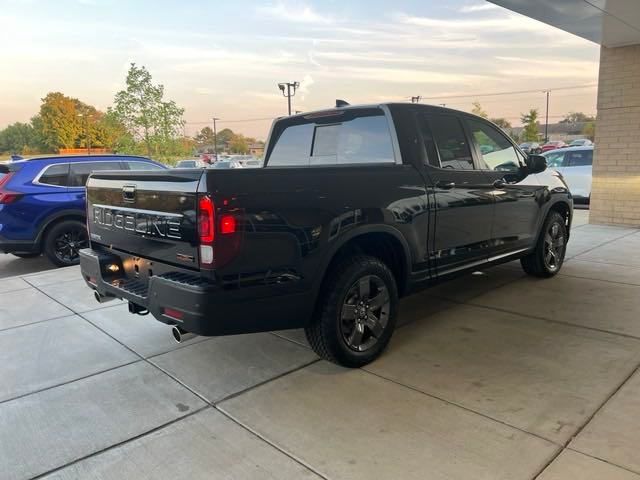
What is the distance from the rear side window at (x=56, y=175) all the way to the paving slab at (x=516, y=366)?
6139mm

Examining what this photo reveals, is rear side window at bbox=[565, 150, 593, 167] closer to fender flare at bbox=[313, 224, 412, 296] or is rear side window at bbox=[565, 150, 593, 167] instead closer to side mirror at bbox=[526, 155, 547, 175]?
side mirror at bbox=[526, 155, 547, 175]

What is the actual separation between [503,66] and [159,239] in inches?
1283

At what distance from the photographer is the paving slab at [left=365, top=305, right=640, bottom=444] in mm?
2869

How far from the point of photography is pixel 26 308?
5.16 meters

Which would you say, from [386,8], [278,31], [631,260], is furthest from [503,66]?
[631,260]

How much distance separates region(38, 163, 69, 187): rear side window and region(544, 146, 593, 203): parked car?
11.6 metres

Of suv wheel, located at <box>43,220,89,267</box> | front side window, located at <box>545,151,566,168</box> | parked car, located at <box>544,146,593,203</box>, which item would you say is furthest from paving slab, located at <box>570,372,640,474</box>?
front side window, located at <box>545,151,566,168</box>

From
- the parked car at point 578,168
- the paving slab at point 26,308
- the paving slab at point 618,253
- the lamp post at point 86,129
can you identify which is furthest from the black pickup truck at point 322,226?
the lamp post at point 86,129

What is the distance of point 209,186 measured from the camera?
2.58 meters

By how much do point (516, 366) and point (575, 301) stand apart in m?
1.89

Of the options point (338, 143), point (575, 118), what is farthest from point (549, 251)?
point (575, 118)

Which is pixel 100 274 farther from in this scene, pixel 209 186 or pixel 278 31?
pixel 278 31

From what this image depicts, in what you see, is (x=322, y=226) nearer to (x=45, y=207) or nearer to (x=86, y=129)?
(x=45, y=207)

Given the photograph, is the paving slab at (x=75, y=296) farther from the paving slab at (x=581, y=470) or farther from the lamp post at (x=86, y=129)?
the lamp post at (x=86, y=129)
